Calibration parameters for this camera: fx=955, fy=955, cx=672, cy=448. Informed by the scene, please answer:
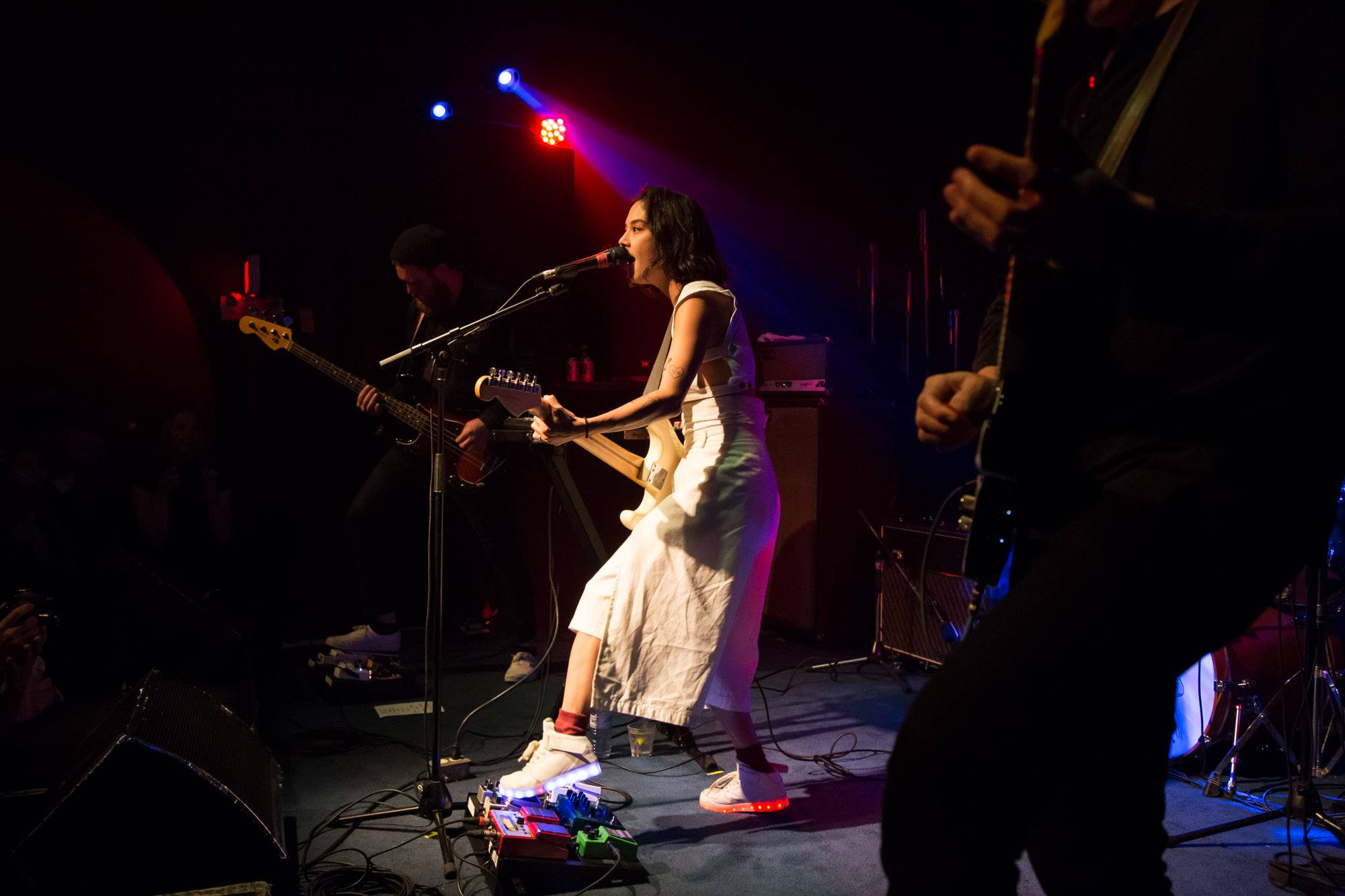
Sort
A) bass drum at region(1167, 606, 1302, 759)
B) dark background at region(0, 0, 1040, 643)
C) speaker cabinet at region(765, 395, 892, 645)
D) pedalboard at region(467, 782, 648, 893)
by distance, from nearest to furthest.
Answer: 1. pedalboard at region(467, 782, 648, 893)
2. bass drum at region(1167, 606, 1302, 759)
3. dark background at region(0, 0, 1040, 643)
4. speaker cabinet at region(765, 395, 892, 645)

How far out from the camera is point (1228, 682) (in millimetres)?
3818

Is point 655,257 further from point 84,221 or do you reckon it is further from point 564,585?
point 84,221

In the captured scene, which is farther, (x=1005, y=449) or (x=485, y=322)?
(x=485, y=322)

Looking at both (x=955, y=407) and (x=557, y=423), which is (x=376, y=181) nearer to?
(x=557, y=423)

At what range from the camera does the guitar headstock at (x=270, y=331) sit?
5.06 m

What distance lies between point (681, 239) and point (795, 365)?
3.14 m

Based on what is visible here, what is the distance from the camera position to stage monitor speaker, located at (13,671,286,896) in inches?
84.0

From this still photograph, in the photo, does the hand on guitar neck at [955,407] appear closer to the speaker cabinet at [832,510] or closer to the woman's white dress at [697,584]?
the woman's white dress at [697,584]

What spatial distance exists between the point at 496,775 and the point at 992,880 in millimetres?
2932

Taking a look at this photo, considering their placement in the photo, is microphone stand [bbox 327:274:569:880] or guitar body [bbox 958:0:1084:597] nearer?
guitar body [bbox 958:0:1084:597]

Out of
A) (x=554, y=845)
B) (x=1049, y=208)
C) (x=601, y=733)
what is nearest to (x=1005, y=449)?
(x=1049, y=208)

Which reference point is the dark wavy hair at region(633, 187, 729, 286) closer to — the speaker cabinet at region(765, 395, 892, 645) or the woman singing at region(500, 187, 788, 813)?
the woman singing at region(500, 187, 788, 813)

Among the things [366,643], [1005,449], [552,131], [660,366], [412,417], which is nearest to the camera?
[1005,449]

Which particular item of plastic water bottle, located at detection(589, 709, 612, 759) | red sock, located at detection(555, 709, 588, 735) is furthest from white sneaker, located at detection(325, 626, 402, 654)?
red sock, located at detection(555, 709, 588, 735)
